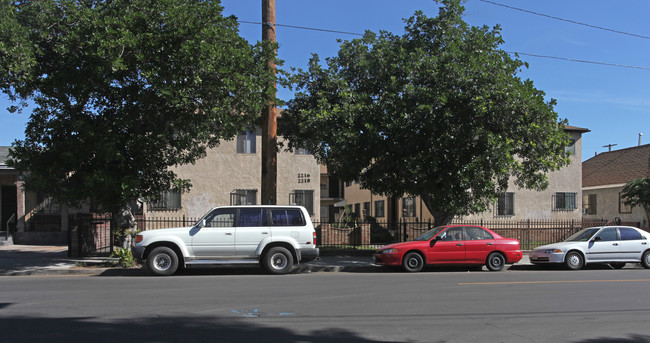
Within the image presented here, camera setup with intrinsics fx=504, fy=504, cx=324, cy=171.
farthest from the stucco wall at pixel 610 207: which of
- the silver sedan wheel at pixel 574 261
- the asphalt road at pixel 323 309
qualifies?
the asphalt road at pixel 323 309

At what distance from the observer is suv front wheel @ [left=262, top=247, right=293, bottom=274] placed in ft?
43.2

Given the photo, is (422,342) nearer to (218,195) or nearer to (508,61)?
(508,61)

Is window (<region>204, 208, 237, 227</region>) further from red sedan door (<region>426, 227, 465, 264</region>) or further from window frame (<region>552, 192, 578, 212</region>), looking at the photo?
window frame (<region>552, 192, 578, 212</region>)

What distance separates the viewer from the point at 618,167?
3331cm

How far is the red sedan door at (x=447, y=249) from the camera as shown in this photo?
1426 centimetres

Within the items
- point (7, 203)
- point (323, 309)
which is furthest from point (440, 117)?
point (7, 203)

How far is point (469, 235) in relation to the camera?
47.9 ft

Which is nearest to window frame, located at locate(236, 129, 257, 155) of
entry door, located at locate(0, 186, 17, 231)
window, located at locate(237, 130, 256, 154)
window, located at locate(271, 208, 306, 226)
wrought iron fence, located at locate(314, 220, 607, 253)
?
window, located at locate(237, 130, 256, 154)

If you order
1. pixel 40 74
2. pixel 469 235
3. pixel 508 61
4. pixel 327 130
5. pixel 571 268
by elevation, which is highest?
pixel 508 61

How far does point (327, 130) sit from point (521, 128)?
588 centimetres

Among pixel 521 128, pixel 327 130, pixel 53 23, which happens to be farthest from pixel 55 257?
pixel 521 128

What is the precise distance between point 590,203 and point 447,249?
79.9 feet

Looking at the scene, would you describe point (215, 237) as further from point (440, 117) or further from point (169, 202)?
point (169, 202)

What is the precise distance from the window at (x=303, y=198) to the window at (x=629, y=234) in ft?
41.8
